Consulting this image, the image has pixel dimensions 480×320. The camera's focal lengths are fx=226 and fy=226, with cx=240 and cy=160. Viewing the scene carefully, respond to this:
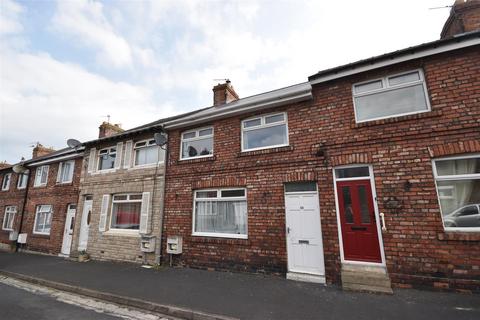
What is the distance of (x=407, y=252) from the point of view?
5.02 meters

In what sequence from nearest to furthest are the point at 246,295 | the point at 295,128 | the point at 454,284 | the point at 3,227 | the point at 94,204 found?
the point at 454,284
the point at 246,295
the point at 295,128
the point at 94,204
the point at 3,227

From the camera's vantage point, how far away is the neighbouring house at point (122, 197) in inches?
338

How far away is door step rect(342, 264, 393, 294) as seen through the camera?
16.1ft

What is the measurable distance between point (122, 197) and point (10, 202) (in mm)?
11634

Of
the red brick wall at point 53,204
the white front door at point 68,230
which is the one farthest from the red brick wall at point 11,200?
the white front door at point 68,230

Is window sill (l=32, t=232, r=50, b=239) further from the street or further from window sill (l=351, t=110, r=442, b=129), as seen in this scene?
window sill (l=351, t=110, r=442, b=129)

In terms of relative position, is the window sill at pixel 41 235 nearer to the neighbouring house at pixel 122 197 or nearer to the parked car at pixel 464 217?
the neighbouring house at pixel 122 197

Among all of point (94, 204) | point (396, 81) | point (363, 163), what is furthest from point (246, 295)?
point (94, 204)

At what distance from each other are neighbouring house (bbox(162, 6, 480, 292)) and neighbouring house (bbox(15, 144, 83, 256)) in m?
6.81

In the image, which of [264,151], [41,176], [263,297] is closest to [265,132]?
[264,151]

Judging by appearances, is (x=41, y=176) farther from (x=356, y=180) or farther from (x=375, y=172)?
(x=375, y=172)

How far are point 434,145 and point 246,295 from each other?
543 centimetres

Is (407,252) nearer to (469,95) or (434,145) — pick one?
(434,145)

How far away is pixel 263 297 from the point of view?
4.88 m
